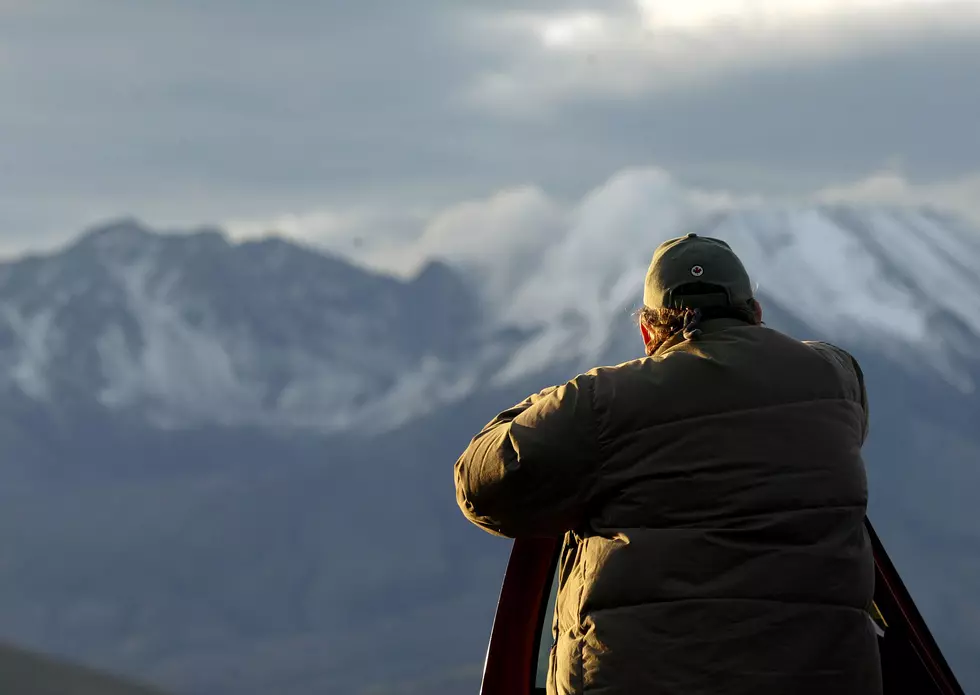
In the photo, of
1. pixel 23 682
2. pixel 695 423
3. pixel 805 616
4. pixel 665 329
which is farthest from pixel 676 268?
pixel 23 682

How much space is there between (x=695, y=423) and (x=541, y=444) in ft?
1.30

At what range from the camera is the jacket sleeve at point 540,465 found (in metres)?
3.61

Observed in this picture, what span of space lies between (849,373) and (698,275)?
1.72 ft

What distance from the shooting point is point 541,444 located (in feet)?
11.8

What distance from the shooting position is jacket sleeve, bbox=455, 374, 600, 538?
11.8ft

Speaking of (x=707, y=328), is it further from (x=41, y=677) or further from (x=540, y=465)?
(x=41, y=677)

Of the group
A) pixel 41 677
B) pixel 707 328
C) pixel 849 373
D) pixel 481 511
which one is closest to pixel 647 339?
pixel 707 328

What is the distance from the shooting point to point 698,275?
3.85m

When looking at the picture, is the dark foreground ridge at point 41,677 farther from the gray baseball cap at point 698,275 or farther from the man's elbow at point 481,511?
the gray baseball cap at point 698,275

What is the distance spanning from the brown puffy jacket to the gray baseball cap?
0.15 m

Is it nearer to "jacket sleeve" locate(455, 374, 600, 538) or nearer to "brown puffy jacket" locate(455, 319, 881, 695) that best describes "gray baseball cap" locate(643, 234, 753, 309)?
"brown puffy jacket" locate(455, 319, 881, 695)

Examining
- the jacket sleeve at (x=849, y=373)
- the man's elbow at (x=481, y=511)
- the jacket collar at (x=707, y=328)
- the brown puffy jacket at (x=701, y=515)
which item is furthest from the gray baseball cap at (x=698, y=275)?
the man's elbow at (x=481, y=511)

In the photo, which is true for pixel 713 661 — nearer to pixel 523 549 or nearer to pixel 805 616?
pixel 805 616

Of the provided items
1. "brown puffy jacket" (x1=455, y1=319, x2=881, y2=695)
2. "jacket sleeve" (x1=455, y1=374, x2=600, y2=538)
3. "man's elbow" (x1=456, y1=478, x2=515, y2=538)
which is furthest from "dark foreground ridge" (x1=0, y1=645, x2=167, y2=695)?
"brown puffy jacket" (x1=455, y1=319, x2=881, y2=695)
